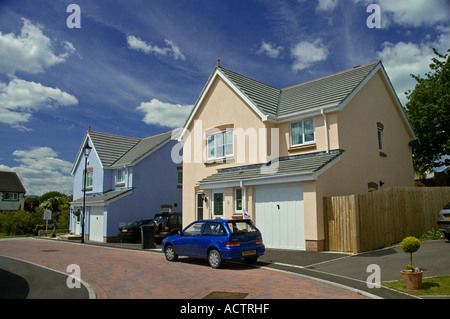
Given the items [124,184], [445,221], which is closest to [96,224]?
[124,184]

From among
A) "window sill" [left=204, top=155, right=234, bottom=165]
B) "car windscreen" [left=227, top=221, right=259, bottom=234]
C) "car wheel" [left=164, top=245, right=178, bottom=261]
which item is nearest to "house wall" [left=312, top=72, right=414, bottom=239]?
"car windscreen" [left=227, top=221, right=259, bottom=234]

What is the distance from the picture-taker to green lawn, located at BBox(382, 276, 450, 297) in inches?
302

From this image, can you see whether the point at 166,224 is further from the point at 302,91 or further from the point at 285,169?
the point at 302,91

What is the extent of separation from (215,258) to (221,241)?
0.61 m

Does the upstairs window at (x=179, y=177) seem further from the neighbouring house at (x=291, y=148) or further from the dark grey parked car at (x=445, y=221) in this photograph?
the dark grey parked car at (x=445, y=221)

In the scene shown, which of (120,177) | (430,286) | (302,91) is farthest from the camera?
(120,177)

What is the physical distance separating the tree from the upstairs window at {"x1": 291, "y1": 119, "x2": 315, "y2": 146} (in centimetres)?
1190

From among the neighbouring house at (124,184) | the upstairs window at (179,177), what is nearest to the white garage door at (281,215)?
the neighbouring house at (124,184)

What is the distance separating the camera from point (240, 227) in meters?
12.0

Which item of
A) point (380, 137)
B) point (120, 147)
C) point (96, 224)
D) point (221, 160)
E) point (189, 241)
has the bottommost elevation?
point (189, 241)
